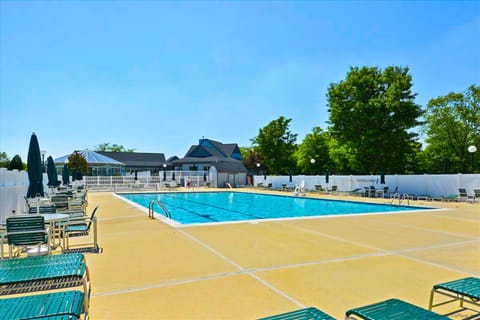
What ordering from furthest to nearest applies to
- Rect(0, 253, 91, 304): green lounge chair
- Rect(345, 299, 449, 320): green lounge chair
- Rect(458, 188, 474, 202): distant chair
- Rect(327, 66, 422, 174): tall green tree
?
Rect(327, 66, 422, 174): tall green tree < Rect(458, 188, 474, 202): distant chair < Rect(0, 253, 91, 304): green lounge chair < Rect(345, 299, 449, 320): green lounge chair

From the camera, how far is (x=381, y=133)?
25156 mm

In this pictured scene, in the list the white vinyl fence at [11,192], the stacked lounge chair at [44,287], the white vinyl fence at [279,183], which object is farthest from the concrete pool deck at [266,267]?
the white vinyl fence at [279,183]

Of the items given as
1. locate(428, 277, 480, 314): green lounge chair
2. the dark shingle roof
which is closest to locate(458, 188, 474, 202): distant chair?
locate(428, 277, 480, 314): green lounge chair

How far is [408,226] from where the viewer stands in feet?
28.5

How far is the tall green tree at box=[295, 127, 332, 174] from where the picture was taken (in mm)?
41094

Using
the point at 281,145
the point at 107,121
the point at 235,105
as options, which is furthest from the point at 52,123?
the point at 281,145

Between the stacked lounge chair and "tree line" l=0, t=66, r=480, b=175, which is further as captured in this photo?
"tree line" l=0, t=66, r=480, b=175

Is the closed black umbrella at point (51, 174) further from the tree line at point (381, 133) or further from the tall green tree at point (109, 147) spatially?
the tall green tree at point (109, 147)

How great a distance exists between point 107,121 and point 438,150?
42.5 meters

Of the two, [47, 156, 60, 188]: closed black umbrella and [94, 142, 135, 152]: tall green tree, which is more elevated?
[94, 142, 135, 152]: tall green tree

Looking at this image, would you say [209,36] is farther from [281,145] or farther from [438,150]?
[438,150]

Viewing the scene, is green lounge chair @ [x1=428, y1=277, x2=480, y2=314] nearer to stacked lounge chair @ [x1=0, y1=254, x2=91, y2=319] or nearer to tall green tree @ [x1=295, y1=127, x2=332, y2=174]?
stacked lounge chair @ [x1=0, y1=254, x2=91, y2=319]

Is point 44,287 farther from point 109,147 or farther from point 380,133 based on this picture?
point 109,147

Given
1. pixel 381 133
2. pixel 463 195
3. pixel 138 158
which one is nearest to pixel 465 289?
pixel 463 195
